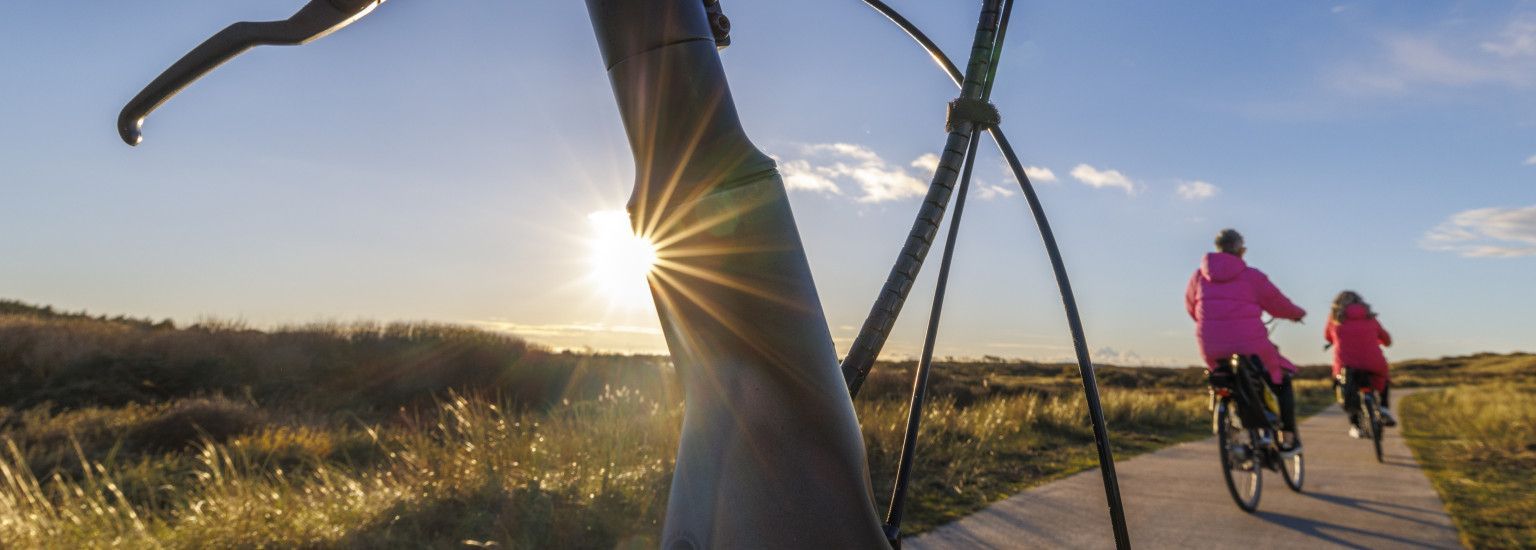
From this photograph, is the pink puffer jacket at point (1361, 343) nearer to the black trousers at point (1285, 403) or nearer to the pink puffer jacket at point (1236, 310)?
the pink puffer jacket at point (1236, 310)

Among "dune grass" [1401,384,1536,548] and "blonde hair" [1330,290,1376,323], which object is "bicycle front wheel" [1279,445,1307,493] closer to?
"dune grass" [1401,384,1536,548]

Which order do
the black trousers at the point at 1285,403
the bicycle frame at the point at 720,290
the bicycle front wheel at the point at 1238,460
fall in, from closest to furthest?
1. the bicycle frame at the point at 720,290
2. the bicycle front wheel at the point at 1238,460
3. the black trousers at the point at 1285,403

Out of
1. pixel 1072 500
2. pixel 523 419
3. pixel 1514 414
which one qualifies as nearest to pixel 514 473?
pixel 523 419

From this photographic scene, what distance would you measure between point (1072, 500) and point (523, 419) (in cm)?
343

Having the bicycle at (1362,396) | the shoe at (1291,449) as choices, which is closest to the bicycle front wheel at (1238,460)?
the shoe at (1291,449)

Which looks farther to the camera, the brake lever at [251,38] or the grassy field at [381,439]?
the grassy field at [381,439]

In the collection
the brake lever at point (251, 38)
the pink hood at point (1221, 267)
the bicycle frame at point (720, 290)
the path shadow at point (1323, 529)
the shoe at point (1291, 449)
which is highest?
the pink hood at point (1221, 267)

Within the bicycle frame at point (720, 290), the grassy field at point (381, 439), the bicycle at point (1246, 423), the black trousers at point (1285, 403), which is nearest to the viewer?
the bicycle frame at point (720, 290)

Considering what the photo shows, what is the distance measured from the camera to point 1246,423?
6078 millimetres

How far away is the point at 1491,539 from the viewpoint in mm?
4785

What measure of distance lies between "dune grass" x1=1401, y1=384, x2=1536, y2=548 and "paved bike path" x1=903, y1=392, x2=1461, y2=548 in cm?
17

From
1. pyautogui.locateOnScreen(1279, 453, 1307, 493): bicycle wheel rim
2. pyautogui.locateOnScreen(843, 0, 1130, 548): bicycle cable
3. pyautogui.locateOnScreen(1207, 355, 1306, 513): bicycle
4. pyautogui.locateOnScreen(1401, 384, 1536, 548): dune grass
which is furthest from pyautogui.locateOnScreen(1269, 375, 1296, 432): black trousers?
pyautogui.locateOnScreen(843, 0, 1130, 548): bicycle cable

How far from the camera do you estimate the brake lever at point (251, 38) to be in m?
0.72

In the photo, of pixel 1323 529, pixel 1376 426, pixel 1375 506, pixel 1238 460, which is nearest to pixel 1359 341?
pixel 1376 426
